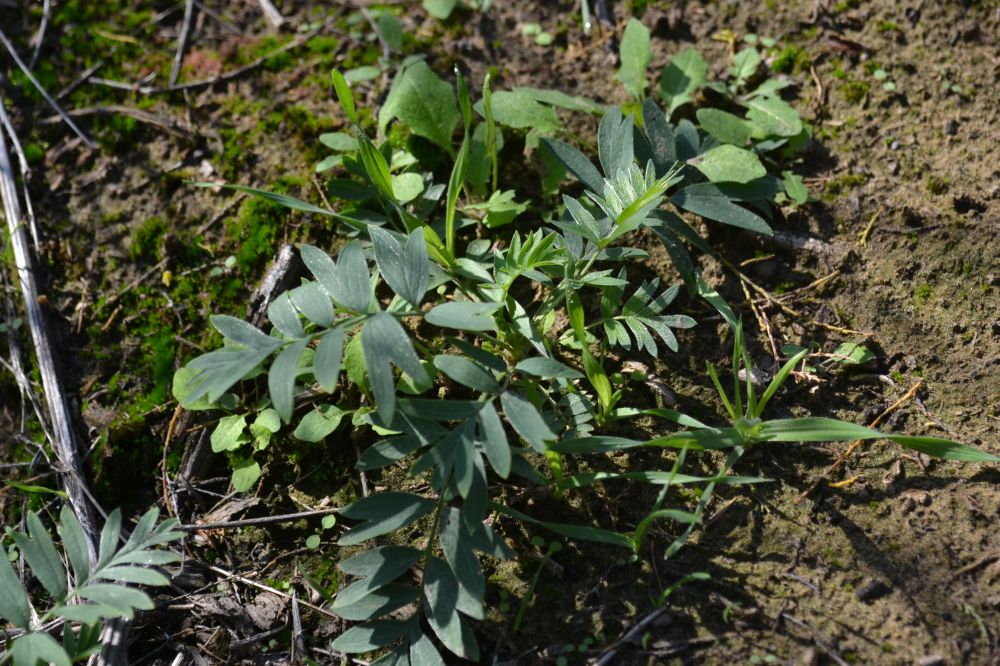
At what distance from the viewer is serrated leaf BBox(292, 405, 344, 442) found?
2256 millimetres

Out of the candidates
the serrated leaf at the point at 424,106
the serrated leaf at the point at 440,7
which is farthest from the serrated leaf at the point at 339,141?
the serrated leaf at the point at 440,7

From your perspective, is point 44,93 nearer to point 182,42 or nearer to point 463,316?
point 182,42

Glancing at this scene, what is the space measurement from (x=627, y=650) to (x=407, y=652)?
21.2 inches

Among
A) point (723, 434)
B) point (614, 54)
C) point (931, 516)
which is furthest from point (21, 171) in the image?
point (931, 516)

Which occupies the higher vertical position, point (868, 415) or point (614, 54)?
point (614, 54)

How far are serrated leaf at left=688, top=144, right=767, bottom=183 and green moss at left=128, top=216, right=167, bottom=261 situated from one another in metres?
1.93

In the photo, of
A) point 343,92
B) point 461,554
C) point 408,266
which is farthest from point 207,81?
point 461,554

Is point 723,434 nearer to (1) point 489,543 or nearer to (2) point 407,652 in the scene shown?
(1) point 489,543

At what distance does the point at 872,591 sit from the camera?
192cm

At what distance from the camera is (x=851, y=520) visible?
6.73 ft

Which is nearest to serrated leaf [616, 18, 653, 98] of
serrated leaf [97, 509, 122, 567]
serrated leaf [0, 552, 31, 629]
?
serrated leaf [97, 509, 122, 567]

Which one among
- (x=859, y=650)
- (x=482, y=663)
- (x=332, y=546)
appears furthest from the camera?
(x=332, y=546)

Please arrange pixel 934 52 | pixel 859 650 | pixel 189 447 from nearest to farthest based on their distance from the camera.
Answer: pixel 859 650, pixel 189 447, pixel 934 52

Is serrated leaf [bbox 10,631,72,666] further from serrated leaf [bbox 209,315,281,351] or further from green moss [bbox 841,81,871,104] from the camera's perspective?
green moss [bbox 841,81,871,104]
